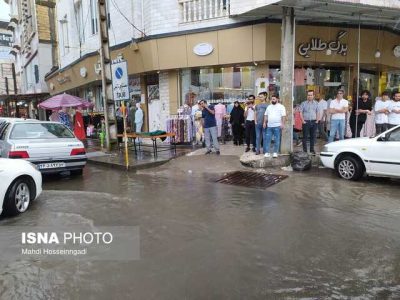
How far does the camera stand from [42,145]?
29.5 feet

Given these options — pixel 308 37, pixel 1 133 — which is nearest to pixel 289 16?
pixel 308 37

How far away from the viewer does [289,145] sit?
10.6 metres

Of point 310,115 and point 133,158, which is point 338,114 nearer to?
point 310,115

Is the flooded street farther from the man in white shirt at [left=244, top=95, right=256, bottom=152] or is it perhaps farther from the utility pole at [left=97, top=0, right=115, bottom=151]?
the utility pole at [left=97, top=0, right=115, bottom=151]

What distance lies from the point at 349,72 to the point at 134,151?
8.79 meters

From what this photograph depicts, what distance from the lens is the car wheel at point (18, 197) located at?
5992 mm

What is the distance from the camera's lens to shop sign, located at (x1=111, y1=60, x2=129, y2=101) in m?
11.0

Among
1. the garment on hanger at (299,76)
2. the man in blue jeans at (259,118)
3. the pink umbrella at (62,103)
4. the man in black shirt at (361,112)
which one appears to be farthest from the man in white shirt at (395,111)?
the pink umbrella at (62,103)

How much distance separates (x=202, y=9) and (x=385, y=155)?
893 centimetres

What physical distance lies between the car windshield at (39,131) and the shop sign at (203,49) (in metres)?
6.11

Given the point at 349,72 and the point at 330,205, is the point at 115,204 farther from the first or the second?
the point at 349,72

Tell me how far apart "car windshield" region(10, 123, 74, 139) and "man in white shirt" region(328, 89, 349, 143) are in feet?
23.5

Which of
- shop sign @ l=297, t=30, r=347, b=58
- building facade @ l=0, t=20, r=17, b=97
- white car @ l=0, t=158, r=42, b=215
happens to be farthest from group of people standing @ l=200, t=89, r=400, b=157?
building facade @ l=0, t=20, r=17, b=97

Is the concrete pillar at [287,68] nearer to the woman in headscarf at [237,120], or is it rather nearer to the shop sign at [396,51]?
the woman in headscarf at [237,120]
